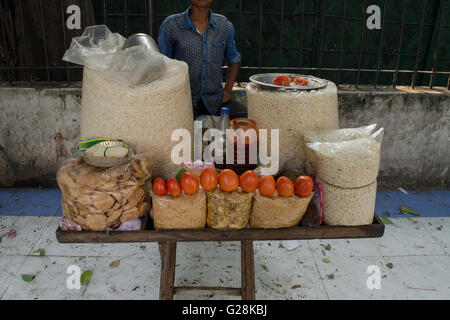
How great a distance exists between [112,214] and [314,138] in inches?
34.4

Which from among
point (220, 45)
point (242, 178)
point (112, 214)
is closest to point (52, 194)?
point (220, 45)

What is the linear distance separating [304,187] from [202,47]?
5.14 ft

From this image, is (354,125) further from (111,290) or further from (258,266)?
(111,290)

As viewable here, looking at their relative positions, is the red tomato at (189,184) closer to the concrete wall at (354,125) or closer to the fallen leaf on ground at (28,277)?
the fallen leaf on ground at (28,277)

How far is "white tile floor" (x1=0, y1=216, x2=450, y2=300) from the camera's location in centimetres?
224

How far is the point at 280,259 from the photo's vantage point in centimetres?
256

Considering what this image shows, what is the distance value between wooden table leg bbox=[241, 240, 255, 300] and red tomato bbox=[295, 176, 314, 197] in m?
0.49

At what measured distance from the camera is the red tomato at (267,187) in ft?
4.63

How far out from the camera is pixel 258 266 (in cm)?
249

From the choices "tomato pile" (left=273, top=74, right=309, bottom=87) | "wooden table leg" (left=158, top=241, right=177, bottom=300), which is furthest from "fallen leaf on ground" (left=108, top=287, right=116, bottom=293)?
"tomato pile" (left=273, top=74, right=309, bottom=87)

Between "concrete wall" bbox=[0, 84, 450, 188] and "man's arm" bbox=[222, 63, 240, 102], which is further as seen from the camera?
"concrete wall" bbox=[0, 84, 450, 188]

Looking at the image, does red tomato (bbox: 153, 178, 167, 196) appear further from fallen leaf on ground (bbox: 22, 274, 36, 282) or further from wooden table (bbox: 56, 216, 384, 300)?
fallen leaf on ground (bbox: 22, 274, 36, 282)

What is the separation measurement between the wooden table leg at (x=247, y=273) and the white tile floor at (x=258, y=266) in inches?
19.8

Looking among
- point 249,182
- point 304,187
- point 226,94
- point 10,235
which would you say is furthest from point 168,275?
point 10,235
